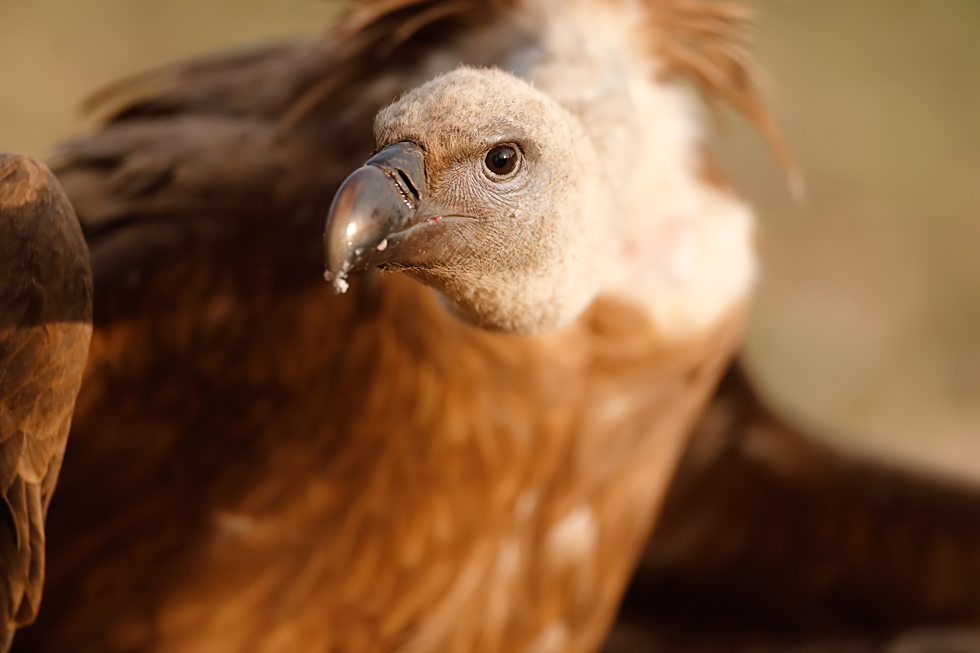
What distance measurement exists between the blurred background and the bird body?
108 inches

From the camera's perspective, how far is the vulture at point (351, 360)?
5.13ft

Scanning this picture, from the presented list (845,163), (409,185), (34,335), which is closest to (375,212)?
(409,185)

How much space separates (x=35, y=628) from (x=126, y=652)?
14 centimetres

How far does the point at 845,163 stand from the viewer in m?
5.19

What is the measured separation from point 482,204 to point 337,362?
516 millimetres

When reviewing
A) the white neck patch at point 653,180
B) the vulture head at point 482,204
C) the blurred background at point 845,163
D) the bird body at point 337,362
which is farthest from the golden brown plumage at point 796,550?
the blurred background at point 845,163

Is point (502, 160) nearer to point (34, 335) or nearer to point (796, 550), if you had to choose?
point (34, 335)

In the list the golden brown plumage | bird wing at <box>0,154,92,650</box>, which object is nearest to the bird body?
bird wing at <box>0,154,92,650</box>

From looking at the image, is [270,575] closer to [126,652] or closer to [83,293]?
[126,652]

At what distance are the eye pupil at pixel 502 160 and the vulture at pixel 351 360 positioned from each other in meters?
0.22

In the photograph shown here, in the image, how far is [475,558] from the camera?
178 cm

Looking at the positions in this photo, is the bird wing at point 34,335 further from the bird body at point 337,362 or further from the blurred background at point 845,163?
the blurred background at point 845,163

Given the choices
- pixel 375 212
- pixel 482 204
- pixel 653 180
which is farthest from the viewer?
pixel 653 180

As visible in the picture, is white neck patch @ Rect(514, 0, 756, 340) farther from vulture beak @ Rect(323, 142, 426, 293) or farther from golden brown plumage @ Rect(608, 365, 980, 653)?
golden brown plumage @ Rect(608, 365, 980, 653)
